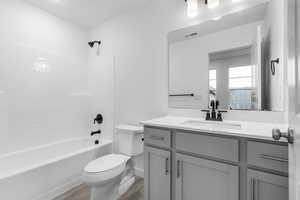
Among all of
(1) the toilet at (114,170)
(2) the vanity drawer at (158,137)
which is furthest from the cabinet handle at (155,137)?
(1) the toilet at (114,170)

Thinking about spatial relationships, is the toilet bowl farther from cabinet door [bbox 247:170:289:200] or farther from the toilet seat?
cabinet door [bbox 247:170:289:200]

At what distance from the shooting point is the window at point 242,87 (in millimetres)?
1433

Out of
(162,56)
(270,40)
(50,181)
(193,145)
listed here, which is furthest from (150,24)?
(50,181)

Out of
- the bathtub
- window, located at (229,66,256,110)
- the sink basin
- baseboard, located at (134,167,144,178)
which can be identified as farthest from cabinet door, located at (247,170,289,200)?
the bathtub

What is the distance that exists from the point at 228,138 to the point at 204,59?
3.17 feet

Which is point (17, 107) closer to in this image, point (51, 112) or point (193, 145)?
point (51, 112)

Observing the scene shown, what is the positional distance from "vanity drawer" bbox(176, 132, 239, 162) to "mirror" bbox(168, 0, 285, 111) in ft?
1.93

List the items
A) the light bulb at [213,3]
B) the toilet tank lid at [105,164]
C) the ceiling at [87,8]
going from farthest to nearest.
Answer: the ceiling at [87,8], the light bulb at [213,3], the toilet tank lid at [105,164]

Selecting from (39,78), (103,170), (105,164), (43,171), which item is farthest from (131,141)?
(39,78)

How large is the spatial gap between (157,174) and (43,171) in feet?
4.17

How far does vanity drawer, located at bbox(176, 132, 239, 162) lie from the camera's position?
3.32 feet

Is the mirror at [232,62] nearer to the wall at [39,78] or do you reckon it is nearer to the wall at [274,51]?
the wall at [274,51]

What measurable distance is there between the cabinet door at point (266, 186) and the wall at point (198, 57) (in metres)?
0.83

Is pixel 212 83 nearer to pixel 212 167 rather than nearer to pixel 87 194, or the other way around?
pixel 212 167
